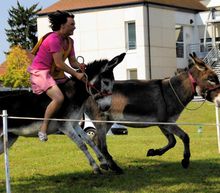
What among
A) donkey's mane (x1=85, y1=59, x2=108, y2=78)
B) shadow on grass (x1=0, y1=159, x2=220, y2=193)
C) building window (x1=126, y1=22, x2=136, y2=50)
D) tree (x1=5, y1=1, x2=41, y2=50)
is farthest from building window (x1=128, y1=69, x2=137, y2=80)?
tree (x1=5, y1=1, x2=41, y2=50)

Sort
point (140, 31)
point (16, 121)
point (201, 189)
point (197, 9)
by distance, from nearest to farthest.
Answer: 1. point (201, 189)
2. point (16, 121)
3. point (140, 31)
4. point (197, 9)

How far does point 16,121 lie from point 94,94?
125cm

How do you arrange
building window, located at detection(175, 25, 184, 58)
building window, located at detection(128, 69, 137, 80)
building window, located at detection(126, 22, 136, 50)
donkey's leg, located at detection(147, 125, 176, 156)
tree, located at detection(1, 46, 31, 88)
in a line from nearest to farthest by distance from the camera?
donkey's leg, located at detection(147, 125, 176, 156) → building window, located at detection(126, 22, 136, 50) → building window, located at detection(128, 69, 137, 80) → building window, located at detection(175, 25, 184, 58) → tree, located at detection(1, 46, 31, 88)

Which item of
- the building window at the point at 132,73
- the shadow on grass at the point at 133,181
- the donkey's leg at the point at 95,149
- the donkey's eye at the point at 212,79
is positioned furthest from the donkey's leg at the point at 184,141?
the building window at the point at 132,73

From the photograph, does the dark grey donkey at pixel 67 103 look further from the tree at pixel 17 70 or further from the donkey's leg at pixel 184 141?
the tree at pixel 17 70

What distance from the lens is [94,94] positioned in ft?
31.3

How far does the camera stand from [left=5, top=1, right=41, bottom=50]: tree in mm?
98562

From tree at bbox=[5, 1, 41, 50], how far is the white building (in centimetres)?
4548

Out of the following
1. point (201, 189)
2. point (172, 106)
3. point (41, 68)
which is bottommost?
point (201, 189)

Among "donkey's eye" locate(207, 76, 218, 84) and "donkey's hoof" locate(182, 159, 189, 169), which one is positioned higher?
"donkey's eye" locate(207, 76, 218, 84)

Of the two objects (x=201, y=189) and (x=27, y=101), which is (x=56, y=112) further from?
(x=201, y=189)

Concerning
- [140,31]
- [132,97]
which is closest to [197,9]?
[140,31]

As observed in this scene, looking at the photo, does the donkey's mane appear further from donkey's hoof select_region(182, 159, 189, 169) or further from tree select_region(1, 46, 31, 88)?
tree select_region(1, 46, 31, 88)

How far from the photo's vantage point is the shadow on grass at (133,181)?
28.8 feet
